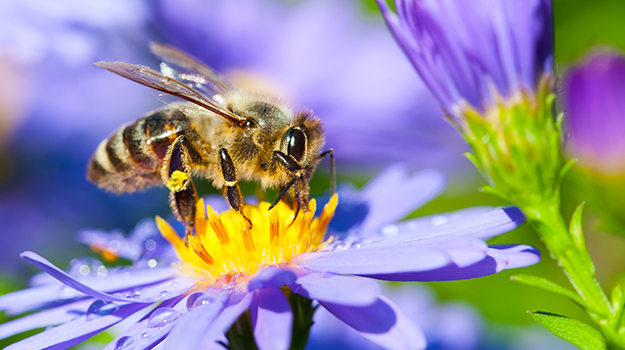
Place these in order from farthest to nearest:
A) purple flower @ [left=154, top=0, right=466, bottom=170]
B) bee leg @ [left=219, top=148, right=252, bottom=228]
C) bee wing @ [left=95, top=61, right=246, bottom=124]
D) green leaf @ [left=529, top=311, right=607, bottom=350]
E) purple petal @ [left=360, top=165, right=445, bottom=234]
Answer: purple flower @ [left=154, top=0, right=466, bottom=170] → purple petal @ [left=360, top=165, right=445, bottom=234] → bee leg @ [left=219, top=148, right=252, bottom=228] → bee wing @ [left=95, top=61, right=246, bottom=124] → green leaf @ [left=529, top=311, right=607, bottom=350]

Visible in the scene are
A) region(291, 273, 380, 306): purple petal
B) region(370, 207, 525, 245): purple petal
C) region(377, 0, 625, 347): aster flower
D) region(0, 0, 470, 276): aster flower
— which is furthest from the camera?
region(0, 0, 470, 276): aster flower

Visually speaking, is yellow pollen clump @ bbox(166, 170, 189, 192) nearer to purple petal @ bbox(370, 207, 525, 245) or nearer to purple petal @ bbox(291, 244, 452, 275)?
purple petal @ bbox(291, 244, 452, 275)

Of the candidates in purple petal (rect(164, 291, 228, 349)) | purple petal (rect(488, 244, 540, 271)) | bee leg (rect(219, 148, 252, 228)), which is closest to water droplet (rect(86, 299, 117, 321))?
purple petal (rect(164, 291, 228, 349))

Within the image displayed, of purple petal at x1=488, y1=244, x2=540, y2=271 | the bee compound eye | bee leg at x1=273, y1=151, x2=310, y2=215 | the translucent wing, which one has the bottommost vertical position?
purple petal at x1=488, y1=244, x2=540, y2=271

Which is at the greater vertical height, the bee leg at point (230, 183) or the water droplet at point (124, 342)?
the bee leg at point (230, 183)

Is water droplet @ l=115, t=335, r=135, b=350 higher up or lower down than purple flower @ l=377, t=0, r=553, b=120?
lower down

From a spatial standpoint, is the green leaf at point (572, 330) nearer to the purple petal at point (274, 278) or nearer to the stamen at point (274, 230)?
the purple petal at point (274, 278)

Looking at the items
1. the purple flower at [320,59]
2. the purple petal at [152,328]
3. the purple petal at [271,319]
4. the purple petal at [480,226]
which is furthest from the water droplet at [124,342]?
the purple flower at [320,59]
